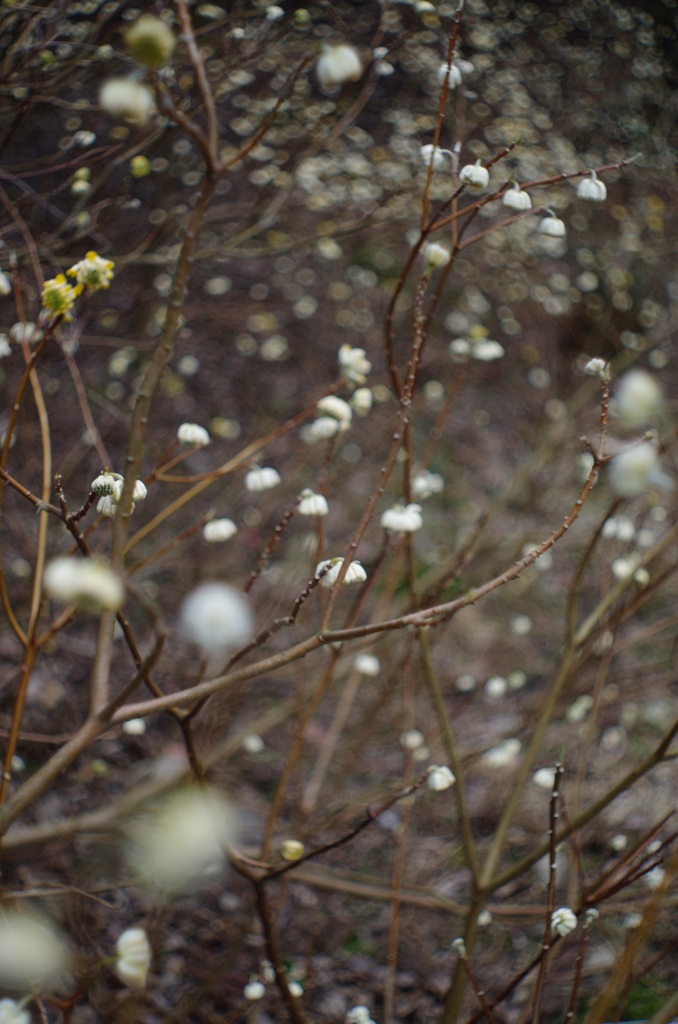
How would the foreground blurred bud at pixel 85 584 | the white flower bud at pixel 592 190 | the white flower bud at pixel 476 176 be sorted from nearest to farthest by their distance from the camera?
1. the foreground blurred bud at pixel 85 584
2. the white flower bud at pixel 476 176
3. the white flower bud at pixel 592 190

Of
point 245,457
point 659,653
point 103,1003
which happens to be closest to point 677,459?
point 659,653

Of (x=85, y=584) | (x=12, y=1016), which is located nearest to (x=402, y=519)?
(x=85, y=584)

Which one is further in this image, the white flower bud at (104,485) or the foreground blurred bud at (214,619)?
the white flower bud at (104,485)

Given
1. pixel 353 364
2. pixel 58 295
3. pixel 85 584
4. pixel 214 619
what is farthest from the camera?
pixel 353 364

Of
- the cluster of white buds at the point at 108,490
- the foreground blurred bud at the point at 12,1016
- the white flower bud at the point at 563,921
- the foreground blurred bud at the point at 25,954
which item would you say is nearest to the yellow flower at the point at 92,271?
the cluster of white buds at the point at 108,490

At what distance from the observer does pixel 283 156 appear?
15.1ft

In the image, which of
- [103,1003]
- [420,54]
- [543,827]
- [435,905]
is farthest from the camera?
[420,54]

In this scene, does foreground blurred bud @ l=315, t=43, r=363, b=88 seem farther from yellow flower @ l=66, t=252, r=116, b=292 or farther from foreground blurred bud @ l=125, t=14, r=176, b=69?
yellow flower @ l=66, t=252, r=116, b=292

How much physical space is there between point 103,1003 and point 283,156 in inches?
174

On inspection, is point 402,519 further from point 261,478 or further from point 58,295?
point 58,295

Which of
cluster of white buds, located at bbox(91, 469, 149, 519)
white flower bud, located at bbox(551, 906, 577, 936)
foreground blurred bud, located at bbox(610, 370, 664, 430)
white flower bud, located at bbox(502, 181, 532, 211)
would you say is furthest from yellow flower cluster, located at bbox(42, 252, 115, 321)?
white flower bud, located at bbox(551, 906, 577, 936)

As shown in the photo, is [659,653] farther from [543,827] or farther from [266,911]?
[266,911]

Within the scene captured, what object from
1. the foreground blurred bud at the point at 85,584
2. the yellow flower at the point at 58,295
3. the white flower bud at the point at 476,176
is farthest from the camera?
the white flower bud at the point at 476,176

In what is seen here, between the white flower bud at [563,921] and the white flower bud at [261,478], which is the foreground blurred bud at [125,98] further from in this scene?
the white flower bud at [563,921]
